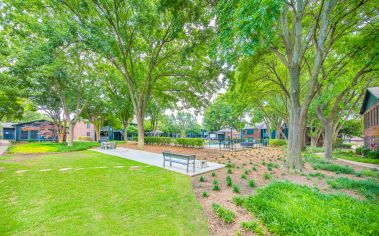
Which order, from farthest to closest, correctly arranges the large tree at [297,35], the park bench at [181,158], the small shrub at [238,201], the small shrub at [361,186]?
Result: the park bench at [181,158] → the large tree at [297,35] → the small shrub at [361,186] → the small shrub at [238,201]

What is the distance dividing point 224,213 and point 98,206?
292 cm

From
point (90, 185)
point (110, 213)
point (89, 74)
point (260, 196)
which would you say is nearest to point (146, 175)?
point (90, 185)

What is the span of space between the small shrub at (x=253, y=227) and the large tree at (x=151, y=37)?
Result: 1042 centimetres

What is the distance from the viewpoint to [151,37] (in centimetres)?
1380

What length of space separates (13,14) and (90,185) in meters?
15.1

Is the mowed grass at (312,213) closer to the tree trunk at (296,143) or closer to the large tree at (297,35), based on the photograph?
the tree trunk at (296,143)

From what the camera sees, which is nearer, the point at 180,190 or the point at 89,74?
the point at 180,190

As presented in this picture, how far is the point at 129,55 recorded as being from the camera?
15.1m

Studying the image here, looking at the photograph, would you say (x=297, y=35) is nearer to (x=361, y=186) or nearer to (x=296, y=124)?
(x=296, y=124)

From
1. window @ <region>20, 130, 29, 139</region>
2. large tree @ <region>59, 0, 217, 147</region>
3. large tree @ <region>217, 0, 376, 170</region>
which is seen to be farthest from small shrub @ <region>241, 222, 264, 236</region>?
window @ <region>20, 130, 29, 139</region>

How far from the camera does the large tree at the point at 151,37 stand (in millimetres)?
10680

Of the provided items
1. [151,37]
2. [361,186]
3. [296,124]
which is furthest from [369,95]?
[151,37]

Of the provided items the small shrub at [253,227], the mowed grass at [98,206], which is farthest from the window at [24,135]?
the small shrub at [253,227]

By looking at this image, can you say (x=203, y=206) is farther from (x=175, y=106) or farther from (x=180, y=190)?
(x=175, y=106)
